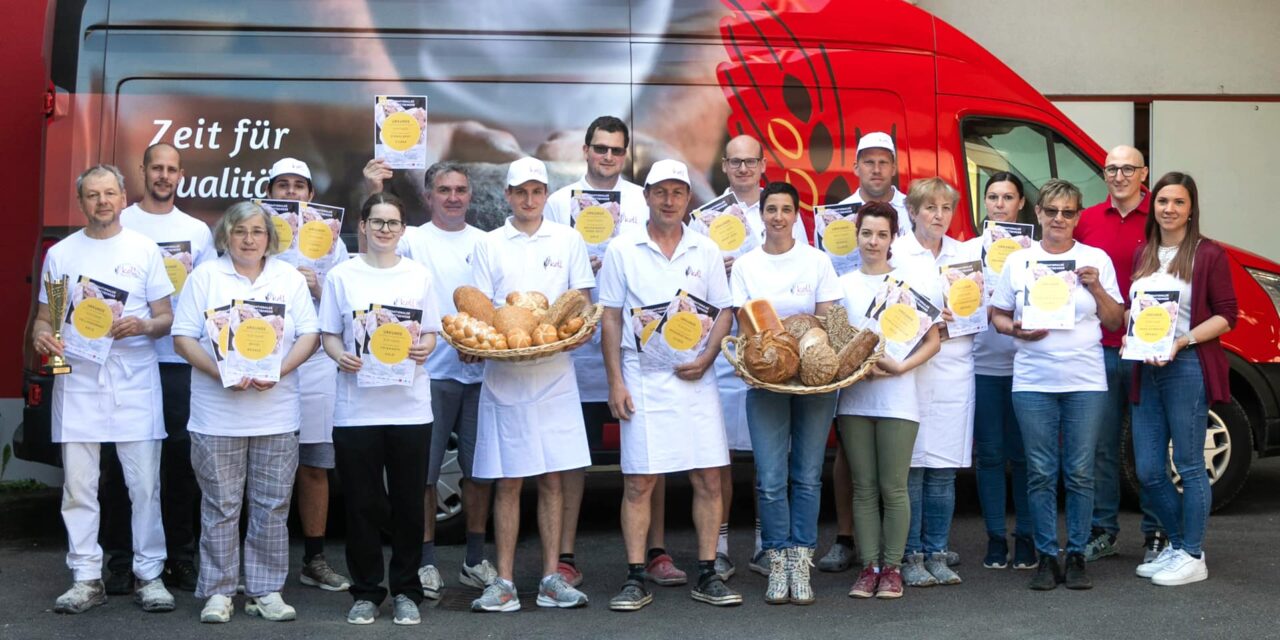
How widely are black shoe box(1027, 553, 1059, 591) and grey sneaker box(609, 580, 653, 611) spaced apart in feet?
5.95

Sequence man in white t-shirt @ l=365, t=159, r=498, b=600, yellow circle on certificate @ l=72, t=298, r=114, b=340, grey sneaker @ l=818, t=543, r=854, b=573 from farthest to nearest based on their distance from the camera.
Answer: grey sneaker @ l=818, t=543, r=854, b=573
man in white t-shirt @ l=365, t=159, r=498, b=600
yellow circle on certificate @ l=72, t=298, r=114, b=340

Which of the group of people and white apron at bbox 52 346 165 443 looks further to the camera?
white apron at bbox 52 346 165 443

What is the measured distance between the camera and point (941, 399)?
6652 millimetres

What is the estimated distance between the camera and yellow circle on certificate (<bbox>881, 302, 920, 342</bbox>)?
635 centimetres

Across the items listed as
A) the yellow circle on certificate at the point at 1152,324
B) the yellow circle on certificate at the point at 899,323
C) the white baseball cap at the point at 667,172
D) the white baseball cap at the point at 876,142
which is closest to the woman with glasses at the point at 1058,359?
the yellow circle on certificate at the point at 1152,324

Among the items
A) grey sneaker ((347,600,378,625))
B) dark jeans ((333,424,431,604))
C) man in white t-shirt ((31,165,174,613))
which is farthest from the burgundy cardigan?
man in white t-shirt ((31,165,174,613))

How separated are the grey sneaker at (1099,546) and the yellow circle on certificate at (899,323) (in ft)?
5.76

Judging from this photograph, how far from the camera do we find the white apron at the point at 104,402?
6.29 m

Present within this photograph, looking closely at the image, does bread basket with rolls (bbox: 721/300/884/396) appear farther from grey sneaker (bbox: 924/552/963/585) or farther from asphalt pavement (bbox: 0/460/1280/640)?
grey sneaker (bbox: 924/552/963/585)

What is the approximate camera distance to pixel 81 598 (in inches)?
249

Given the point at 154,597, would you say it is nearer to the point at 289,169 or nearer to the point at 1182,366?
the point at 289,169

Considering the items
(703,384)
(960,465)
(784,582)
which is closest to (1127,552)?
(960,465)

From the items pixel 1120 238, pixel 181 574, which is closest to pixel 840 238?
pixel 1120 238

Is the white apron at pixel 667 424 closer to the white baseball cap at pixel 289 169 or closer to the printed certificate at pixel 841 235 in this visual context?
the printed certificate at pixel 841 235
